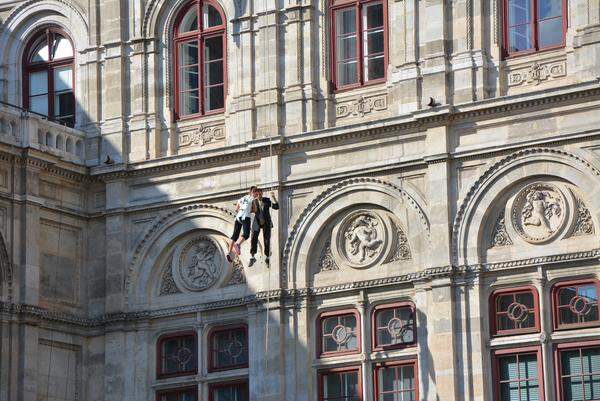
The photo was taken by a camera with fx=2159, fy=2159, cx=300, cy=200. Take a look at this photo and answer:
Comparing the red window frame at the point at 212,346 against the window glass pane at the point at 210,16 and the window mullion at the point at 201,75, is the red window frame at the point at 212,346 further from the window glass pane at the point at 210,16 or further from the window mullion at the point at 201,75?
the window glass pane at the point at 210,16

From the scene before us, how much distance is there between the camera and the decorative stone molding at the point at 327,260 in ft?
130

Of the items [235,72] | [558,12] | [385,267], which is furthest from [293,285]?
[558,12]

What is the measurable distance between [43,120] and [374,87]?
21.2 ft

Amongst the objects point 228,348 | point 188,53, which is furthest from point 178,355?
point 188,53

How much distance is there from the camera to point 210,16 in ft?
138

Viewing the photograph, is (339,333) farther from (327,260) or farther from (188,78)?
(188,78)

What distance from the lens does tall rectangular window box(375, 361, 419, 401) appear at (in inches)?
1503

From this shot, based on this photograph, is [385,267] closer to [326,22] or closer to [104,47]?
[326,22]

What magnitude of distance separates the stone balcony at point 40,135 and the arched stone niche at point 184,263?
2283mm

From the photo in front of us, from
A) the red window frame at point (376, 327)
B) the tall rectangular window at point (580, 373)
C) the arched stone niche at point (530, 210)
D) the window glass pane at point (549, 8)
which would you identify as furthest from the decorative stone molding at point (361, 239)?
the window glass pane at point (549, 8)

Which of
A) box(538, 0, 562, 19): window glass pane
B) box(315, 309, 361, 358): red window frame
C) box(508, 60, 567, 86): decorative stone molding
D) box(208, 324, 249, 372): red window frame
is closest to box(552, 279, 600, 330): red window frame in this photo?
box(508, 60, 567, 86): decorative stone molding

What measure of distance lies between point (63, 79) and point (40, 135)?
8.47ft

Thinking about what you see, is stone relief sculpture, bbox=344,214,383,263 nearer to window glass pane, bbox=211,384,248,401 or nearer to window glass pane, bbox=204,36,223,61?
window glass pane, bbox=211,384,248,401

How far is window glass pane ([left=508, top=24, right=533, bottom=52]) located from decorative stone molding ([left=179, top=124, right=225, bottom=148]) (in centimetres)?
615
